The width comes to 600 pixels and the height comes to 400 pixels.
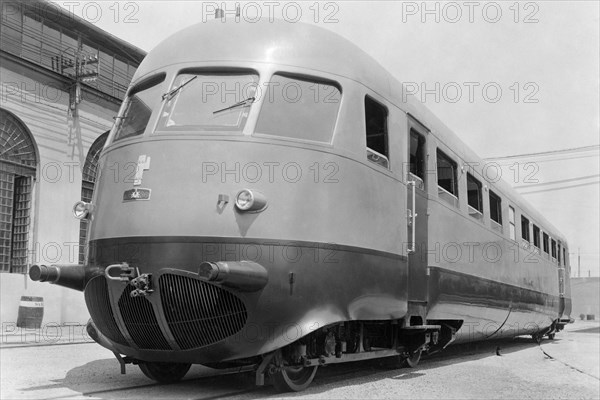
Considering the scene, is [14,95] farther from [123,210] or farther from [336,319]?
[336,319]

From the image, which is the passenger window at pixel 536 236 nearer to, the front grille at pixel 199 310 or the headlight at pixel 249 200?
the headlight at pixel 249 200

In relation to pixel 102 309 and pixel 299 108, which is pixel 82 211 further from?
pixel 299 108

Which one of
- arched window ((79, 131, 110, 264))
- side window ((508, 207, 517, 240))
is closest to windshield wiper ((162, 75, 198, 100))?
side window ((508, 207, 517, 240))

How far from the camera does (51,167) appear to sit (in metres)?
17.6

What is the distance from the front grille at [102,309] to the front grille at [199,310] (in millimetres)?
709

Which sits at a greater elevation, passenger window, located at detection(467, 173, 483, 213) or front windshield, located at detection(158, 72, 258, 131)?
front windshield, located at detection(158, 72, 258, 131)

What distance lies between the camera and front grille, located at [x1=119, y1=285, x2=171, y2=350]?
19.2ft

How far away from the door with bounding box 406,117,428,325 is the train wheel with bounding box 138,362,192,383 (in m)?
2.61

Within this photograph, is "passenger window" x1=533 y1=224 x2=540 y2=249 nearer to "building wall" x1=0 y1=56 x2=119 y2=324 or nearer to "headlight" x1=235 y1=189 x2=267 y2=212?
A: "headlight" x1=235 y1=189 x2=267 y2=212

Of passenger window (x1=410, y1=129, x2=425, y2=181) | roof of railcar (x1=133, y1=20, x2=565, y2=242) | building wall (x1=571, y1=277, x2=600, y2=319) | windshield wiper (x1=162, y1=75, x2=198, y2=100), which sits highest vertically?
roof of railcar (x1=133, y1=20, x2=565, y2=242)

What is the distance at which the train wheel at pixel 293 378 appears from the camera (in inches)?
241

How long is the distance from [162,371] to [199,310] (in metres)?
1.63

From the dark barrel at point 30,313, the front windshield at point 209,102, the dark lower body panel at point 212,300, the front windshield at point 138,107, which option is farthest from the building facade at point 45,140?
the dark lower body panel at point 212,300

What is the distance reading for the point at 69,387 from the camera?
6516 millimetres
